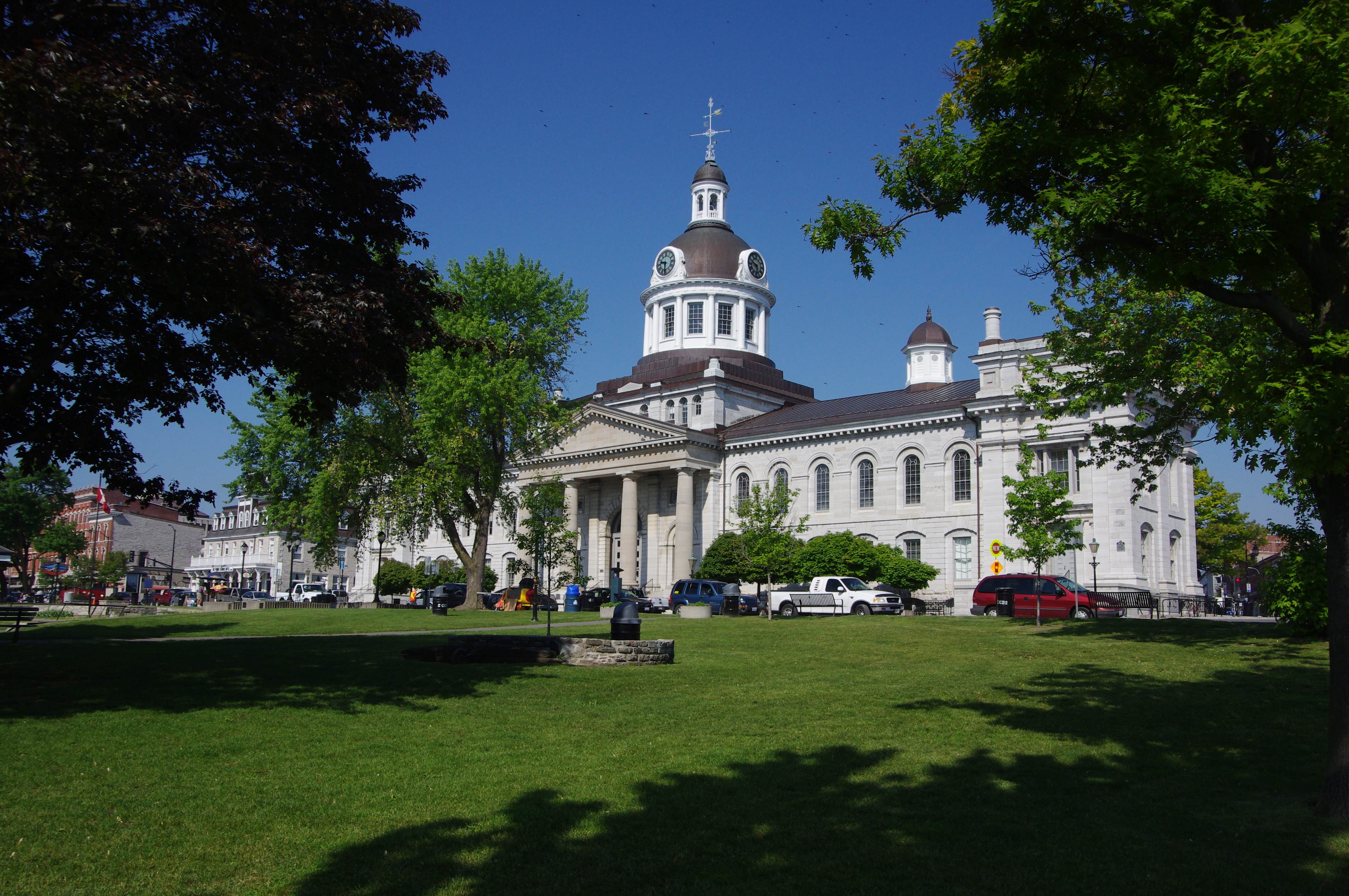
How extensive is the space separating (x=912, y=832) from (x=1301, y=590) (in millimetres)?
18495

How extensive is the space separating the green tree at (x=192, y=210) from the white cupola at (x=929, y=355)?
179 feet

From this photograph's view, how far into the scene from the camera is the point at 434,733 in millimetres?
11484

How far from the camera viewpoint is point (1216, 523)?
69188 millimetres

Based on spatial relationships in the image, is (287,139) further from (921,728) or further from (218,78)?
(921,728)

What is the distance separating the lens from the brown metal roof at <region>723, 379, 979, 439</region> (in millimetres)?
55344

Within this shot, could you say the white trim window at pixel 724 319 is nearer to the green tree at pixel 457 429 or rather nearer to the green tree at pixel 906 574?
the green tree at pixel 906 574

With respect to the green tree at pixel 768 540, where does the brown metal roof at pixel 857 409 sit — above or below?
above

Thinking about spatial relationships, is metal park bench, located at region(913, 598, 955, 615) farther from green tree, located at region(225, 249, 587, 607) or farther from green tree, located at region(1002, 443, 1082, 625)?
green tree, located at region(225, 249, 587, 607)

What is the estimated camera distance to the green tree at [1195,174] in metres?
8.29

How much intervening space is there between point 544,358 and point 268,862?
3807 cm

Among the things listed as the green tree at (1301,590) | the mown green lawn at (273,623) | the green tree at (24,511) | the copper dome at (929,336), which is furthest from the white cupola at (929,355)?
the green tree at (24,511)

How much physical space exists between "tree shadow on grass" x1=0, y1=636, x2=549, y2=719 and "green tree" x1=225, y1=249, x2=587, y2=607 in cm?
1907

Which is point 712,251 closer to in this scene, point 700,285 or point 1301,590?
point 700,285

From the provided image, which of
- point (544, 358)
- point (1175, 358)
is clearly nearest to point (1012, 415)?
point (544, 358)
